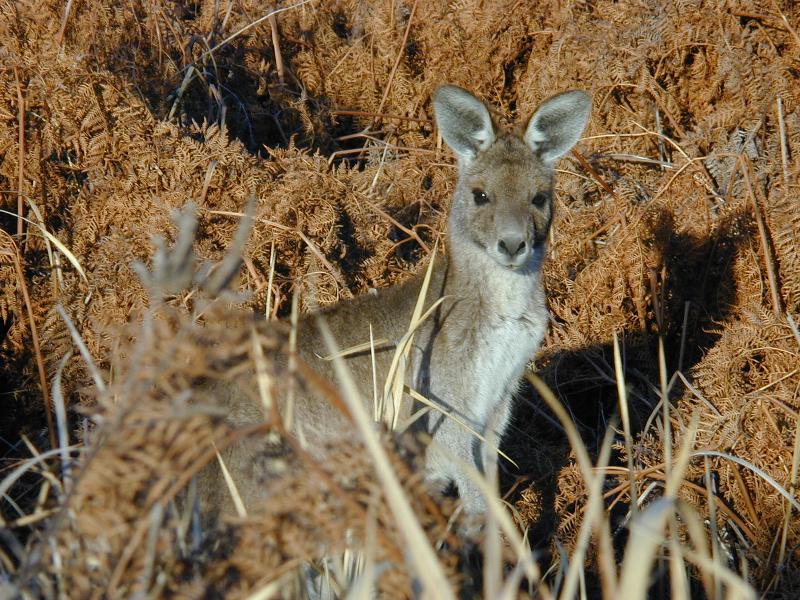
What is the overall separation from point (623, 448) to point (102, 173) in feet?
10.3

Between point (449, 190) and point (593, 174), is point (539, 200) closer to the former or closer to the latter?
point (593, 174)

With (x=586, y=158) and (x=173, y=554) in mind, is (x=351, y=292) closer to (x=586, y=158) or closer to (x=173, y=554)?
(x=586, y=158)

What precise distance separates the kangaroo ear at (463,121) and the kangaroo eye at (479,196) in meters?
0.25

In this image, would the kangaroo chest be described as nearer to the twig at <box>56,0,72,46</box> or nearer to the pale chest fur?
the pale chest fur

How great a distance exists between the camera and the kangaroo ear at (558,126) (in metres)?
4.30

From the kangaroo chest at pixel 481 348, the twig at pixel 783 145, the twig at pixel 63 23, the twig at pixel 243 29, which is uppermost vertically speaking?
the twig at pixel 63 23

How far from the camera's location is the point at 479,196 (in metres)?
4.22

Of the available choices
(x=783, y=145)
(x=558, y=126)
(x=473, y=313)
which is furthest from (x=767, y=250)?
(x=473, y=313)

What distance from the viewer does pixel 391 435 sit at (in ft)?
8.16

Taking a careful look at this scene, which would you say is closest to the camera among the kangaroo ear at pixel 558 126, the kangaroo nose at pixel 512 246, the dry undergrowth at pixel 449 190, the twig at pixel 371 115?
the kangaroo nose at pixel 512 246

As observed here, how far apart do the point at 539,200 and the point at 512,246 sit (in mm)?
406

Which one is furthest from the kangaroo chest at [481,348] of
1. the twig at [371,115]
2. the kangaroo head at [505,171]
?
the twig at [371,115]

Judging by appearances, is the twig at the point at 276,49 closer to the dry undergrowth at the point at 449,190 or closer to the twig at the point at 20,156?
the dry undergrowth at the point at 449,190

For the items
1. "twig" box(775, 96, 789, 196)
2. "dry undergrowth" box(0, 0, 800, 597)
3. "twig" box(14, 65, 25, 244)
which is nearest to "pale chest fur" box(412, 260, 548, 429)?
"dry undergrowth" box(0, 0, 800, 597)
